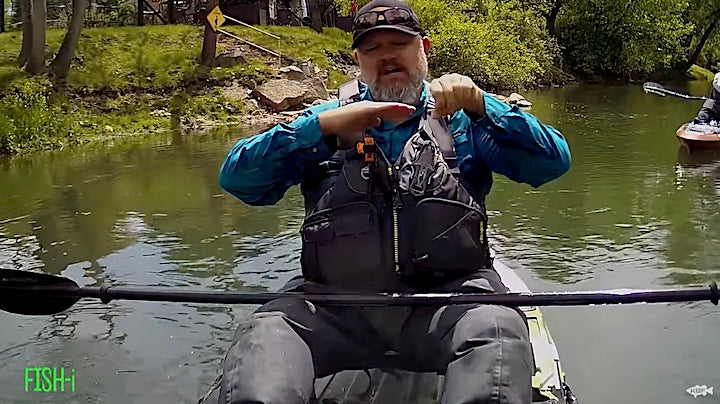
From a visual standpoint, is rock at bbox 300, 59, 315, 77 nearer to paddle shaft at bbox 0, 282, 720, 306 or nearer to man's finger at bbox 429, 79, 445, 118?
man's finger at bbox 429, 79, 445, 118

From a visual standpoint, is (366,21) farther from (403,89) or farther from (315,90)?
(315,90)

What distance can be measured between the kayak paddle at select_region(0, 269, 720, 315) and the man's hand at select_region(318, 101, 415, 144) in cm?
46

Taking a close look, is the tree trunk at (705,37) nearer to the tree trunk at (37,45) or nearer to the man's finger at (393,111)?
the tree trunk at (37,45)

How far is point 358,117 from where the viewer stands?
2.22 m

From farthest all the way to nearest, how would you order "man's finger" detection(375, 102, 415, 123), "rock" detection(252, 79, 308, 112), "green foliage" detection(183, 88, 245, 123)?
1. "rock" detection(252, 79, 308, 112)
2. "green foliage" detection(183, 88, 245, 123)
3. "man's finger" detection(375, 102, 415, 123)

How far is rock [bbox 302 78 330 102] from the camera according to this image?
16.5 meters

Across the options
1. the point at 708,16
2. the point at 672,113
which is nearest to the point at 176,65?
the point at 672,113

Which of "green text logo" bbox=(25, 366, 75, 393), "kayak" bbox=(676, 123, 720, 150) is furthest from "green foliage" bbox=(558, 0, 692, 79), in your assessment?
"green text logo" bbox=(25, 366, 75, 393)

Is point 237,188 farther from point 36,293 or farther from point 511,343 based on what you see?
point 511,343

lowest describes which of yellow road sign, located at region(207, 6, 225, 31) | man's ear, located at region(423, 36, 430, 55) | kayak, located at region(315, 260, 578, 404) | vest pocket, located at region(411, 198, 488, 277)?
kayak, located at region(315, 260, 578, 404)

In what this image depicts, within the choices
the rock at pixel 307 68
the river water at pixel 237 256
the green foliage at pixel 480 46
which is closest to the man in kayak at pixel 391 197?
the river water at pixel 237 256

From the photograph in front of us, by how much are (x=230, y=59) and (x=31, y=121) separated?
574cm

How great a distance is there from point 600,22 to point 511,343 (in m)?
27.8

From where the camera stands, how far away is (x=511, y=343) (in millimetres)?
1905
